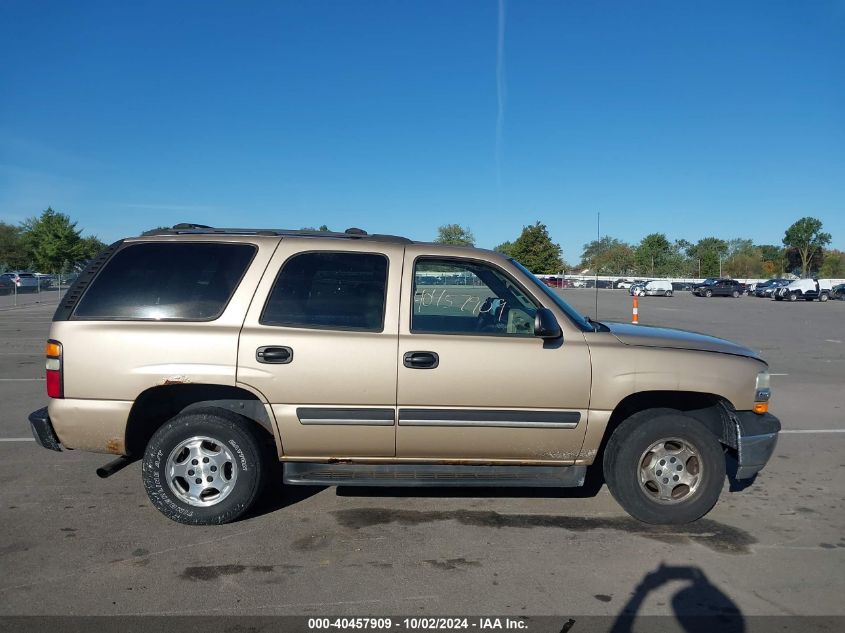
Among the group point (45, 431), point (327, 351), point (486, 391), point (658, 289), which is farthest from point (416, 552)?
point (658, 289)

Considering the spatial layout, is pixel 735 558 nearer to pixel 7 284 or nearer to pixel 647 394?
pixel 647 394

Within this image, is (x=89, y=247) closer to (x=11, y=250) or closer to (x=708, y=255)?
(x=11, y=250)

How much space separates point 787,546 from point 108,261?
192 inches

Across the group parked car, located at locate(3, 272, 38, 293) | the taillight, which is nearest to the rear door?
the taillight

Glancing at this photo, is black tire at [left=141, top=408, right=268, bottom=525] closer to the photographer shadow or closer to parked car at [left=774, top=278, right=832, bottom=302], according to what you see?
the photographer shadow

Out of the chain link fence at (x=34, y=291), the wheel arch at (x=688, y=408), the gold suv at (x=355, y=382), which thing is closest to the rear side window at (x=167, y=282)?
the gold suv at (x=355, y=382)

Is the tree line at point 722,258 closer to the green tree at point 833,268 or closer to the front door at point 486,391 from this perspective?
the green tree at point 833,268

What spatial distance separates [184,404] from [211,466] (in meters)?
0.52

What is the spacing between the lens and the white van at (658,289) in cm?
5656

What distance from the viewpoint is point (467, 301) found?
4754mm

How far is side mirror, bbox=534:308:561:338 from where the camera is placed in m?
4.22

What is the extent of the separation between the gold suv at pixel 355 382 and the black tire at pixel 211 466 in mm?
10

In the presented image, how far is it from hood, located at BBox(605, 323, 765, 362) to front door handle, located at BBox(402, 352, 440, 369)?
1.29 meters

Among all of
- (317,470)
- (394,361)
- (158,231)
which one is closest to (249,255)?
(158,231)
